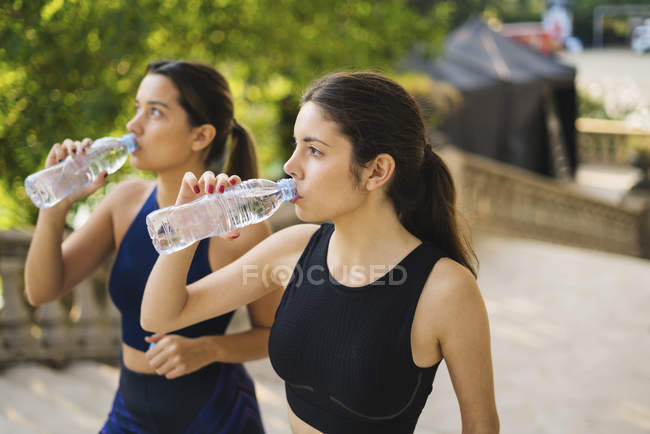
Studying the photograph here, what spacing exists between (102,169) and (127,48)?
199cm

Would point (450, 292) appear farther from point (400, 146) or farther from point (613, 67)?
→ point (613, 67)

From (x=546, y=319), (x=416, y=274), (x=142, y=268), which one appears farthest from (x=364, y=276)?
(x=546, y=319)

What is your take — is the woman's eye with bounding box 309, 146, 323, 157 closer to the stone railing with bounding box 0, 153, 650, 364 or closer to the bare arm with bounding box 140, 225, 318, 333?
the bare arm with bounding box 140, 225, 318, 333

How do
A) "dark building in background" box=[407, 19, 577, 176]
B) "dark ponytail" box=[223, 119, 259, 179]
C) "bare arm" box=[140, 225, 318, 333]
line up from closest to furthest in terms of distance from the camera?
"bare arm" box=[140, 225, 318, 333] → "dark ponytail" box=[223, 119, 259, 179] → "dark building in background" box=[407, 19, 577, 176]

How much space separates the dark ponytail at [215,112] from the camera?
1832 millimetres

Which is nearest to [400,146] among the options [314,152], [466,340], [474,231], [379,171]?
[379,171]

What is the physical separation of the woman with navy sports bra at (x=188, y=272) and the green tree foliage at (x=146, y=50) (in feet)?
1.74

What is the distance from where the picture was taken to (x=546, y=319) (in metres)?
5.10

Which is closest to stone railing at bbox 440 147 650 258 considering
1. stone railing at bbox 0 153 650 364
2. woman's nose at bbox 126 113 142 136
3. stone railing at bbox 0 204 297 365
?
stone railing at bbox 0 153 650 364

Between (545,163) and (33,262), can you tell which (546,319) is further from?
(545,163)

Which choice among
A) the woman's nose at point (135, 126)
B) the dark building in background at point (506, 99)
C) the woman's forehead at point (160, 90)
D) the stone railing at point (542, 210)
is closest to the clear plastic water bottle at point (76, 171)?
the woman's nose at point (135, 126)

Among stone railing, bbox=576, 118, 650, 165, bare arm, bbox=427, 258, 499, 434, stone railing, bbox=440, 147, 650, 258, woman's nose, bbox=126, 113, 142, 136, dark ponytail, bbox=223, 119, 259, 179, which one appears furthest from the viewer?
stone railing, bbox=576, 118, 650, 165

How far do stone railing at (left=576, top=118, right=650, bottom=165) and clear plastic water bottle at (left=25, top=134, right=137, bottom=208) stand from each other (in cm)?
1395

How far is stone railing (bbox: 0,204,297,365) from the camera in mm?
3873
